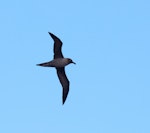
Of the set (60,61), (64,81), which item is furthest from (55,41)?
(64,81)

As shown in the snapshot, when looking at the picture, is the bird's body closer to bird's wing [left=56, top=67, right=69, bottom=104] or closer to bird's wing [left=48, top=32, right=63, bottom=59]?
bird's wing [left=48, top=32, right=63, bottom=59]

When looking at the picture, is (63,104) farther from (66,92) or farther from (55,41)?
(55,41)

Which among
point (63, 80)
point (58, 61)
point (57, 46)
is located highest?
point (57, 46)

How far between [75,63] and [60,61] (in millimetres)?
1784

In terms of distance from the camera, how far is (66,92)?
37281 millimetres

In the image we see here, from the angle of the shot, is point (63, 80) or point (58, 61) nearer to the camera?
point (58, 61)

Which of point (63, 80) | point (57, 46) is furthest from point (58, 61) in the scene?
point (63, 80)

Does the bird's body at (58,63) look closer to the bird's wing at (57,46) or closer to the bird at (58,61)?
the bird at (58,61)

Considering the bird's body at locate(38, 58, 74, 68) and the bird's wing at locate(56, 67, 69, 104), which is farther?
the bird's wing at locate(56, 67, 69, 104)

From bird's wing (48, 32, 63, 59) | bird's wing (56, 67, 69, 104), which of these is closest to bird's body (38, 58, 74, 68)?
bird's wing (48, 32, 63, 59)

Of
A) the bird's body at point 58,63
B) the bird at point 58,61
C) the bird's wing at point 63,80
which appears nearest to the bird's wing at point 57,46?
the bird at point 58,61

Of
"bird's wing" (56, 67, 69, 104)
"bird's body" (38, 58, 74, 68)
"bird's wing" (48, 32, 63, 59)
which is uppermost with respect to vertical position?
"bird's wing" (48, 32, 63, 59)

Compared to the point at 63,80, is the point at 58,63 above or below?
above

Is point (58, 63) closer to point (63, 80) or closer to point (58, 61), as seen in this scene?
point (58, 61)
